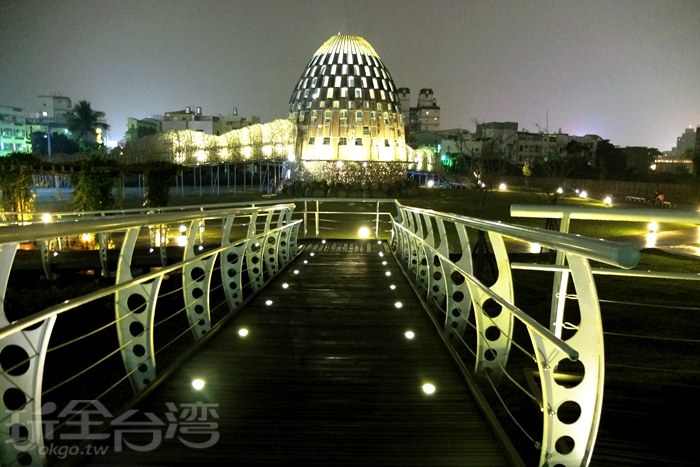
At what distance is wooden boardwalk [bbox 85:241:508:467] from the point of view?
2.62 metres

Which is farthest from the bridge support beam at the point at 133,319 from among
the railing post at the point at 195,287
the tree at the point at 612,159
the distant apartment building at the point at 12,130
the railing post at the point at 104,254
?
the distant apartment building at the point at 12,130

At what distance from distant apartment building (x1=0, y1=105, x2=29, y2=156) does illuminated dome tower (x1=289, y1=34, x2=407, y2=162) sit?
62.3 metres

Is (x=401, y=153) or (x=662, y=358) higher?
(x=401, y=153)

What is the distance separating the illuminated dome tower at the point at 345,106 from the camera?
43.4 meters

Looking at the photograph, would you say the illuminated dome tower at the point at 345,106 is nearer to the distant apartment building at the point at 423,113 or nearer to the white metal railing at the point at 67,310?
the white metal railing at the point at 67,310

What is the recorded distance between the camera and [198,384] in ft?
11.3

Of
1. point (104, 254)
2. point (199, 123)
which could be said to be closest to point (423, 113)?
point (199, 123)

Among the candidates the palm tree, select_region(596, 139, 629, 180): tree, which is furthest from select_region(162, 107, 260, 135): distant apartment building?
select_region(596, 139, 629, 180): tree

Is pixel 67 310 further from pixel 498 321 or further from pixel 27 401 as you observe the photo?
pixel 498 321

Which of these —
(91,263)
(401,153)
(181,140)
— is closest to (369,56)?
(401,153)

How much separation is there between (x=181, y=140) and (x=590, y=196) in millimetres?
33746

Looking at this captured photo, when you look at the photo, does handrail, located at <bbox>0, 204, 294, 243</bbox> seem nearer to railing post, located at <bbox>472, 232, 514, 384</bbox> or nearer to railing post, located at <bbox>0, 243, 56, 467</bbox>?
railing post, located at <bbox>0, 243, 56, 467</bbox>

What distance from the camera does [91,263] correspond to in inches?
448

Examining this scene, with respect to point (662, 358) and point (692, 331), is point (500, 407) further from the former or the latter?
point (692, 331)
